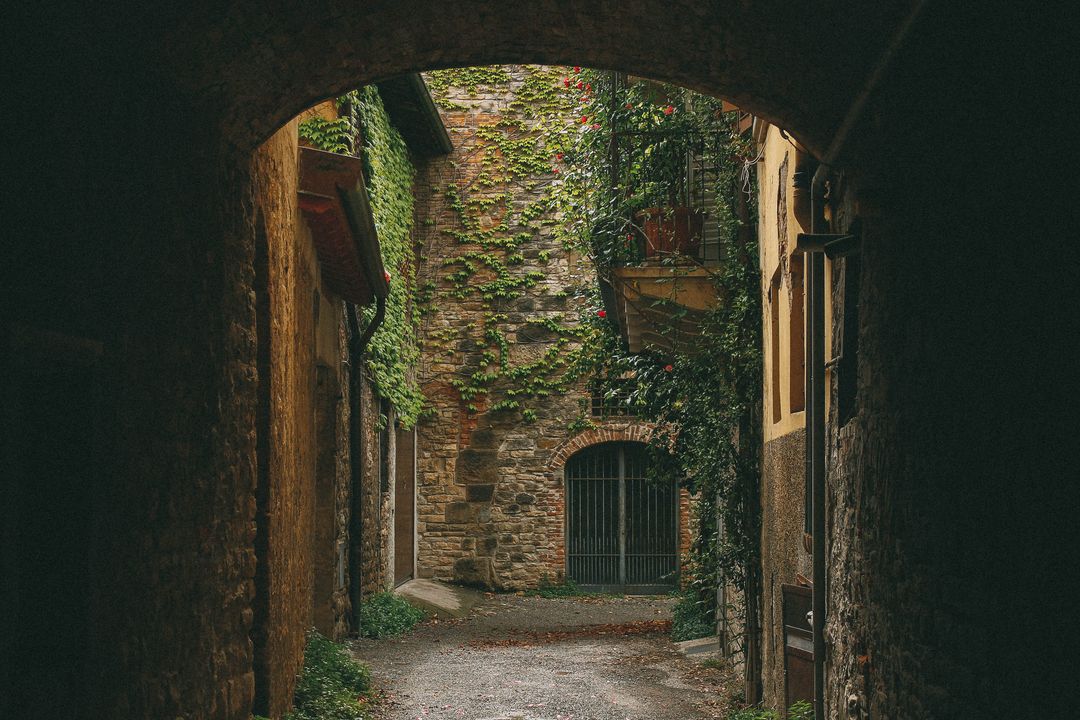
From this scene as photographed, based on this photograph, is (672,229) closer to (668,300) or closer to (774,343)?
(668,300)

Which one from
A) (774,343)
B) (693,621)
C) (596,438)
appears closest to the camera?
(774,343)

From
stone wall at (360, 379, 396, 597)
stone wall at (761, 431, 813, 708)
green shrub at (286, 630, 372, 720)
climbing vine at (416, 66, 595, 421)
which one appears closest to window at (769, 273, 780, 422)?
stone wall at (761, 431, 813, 708)

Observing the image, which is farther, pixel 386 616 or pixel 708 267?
pixel 386 616

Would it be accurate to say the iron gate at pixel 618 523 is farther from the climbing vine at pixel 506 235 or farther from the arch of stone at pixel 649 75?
the arch of stone at pixel 649 75

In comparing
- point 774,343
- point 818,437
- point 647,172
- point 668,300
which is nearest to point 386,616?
point 668,300

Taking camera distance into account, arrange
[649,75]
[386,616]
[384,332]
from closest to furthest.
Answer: [649,75], [386,616], [384,332]

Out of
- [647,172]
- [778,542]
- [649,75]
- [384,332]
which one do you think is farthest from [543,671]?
[649,75]

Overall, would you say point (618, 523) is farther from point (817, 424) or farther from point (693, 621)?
point (817, 424)

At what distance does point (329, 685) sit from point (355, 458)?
3950 millimetres

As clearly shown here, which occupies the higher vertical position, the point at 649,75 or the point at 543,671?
the point at 649,75

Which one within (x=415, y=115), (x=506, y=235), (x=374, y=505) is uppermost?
(x=415, y=115)

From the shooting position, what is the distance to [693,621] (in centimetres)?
1250

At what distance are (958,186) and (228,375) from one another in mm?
3213

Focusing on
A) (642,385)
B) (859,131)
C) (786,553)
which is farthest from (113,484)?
(642,385)
